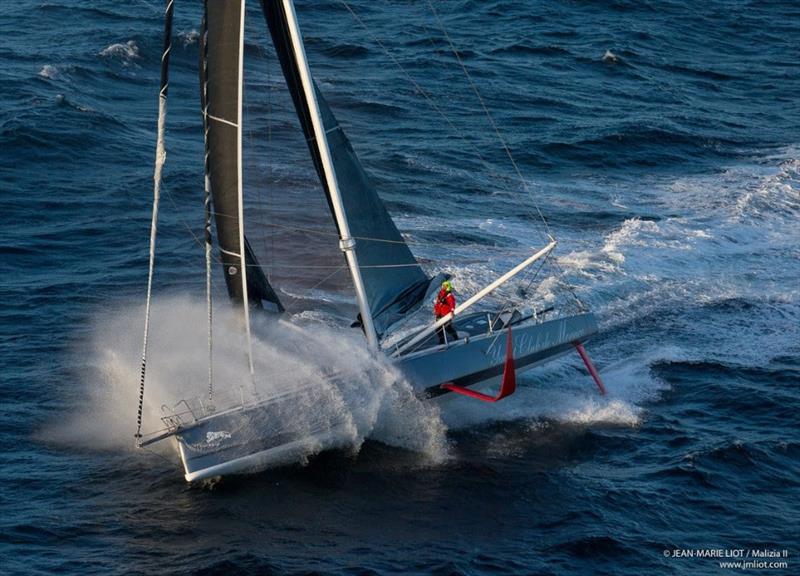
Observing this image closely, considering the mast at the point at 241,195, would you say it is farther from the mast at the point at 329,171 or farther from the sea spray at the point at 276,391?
the mast at the point at 329,171

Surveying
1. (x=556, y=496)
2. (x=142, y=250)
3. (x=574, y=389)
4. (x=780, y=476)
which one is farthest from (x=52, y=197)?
(x=780, y=476)

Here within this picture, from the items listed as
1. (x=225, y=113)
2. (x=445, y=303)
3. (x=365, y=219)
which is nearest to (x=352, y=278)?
→ (x=365, y=219)

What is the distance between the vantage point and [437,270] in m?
31.2

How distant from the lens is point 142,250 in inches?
1237

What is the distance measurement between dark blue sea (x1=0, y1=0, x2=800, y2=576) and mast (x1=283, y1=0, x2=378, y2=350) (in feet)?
3.00

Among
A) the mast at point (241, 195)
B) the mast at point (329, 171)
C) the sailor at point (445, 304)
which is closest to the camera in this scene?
the mast at point (241, 195)

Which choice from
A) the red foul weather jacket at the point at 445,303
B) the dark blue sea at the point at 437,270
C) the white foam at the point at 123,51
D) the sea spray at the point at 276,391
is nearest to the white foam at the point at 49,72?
the dark blue sea at the point at 437,270

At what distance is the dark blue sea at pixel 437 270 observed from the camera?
19.8 metres

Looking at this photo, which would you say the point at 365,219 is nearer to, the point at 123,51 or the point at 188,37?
the point at 123,51

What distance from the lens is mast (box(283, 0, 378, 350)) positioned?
2131cm

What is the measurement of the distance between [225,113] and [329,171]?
7.65 feet

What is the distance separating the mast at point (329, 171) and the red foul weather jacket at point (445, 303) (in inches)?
65.2

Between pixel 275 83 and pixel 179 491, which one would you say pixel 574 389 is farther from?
pixel 275 83

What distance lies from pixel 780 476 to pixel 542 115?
24345 mm
